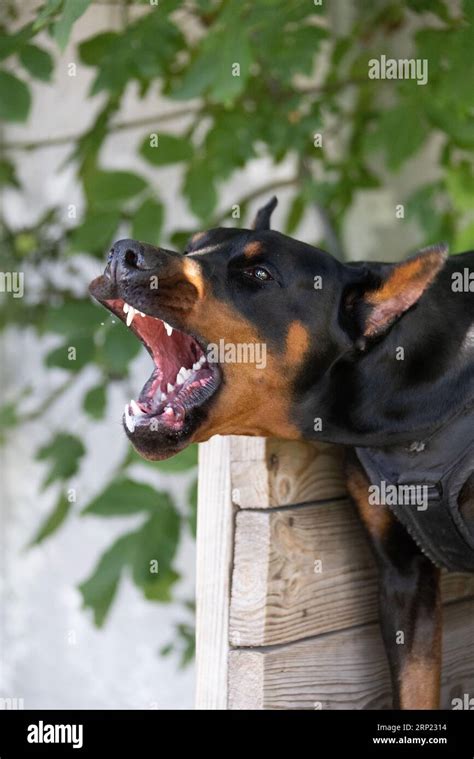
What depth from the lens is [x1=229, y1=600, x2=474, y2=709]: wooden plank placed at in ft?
4.60

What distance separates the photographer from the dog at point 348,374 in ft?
4.06

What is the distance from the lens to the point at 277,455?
1442 millimetres

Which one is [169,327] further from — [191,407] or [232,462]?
[232,462]

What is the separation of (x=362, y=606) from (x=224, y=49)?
37.6 inches

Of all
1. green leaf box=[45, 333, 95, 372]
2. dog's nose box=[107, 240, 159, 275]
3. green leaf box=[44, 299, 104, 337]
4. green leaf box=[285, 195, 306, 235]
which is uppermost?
green leaf box=[285, 195, 306, 235]

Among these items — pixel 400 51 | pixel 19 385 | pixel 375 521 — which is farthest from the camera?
pixel 19 385

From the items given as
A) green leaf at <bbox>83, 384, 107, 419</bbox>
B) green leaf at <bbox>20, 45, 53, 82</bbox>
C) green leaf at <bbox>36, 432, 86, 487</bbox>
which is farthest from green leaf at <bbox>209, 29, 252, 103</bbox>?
green leaf at <bbox>36, 432, 86, 487</bbox>

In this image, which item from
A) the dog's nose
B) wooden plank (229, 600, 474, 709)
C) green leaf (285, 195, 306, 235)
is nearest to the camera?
the dog's nose

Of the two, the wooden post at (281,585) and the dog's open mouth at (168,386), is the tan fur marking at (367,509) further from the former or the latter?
the dog's open mouth at (168,386)

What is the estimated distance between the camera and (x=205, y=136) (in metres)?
2.36
